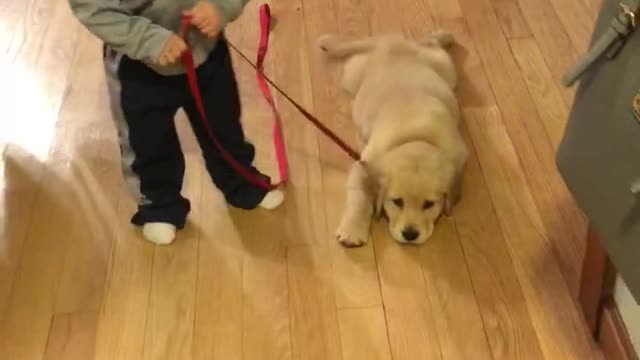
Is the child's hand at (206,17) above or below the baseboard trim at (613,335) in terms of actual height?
above

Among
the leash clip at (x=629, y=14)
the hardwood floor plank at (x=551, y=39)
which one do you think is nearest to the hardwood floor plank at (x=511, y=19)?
the hardwood floor plank at (x=551, y=39)

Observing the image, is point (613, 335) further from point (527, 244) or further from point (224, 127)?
point (224, 127)

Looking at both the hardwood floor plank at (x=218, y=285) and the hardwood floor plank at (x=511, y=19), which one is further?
the hardwood floor plank at (x=511, y=19)

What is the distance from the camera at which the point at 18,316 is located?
Answer: 148 centimetres

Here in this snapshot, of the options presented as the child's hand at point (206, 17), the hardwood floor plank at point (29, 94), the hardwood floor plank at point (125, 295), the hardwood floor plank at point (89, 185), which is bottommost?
the hardwood floor plank at point (29, 94)

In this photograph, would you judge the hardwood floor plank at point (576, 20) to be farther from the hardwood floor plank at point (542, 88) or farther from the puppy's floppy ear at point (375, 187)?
the puppy's floppy ear at point (375, 187)

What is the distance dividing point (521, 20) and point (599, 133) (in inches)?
41.4

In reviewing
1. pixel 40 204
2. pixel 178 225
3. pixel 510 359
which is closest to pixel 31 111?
pixel 40 204

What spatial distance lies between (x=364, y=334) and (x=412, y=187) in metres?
0.28

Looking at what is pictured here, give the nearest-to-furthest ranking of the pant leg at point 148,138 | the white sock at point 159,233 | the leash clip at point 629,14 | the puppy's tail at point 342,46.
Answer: the leash clip at point 629,14, the pant leg at point 148,138, the white sock at point 159,233, the puppy's tail at point 342,46

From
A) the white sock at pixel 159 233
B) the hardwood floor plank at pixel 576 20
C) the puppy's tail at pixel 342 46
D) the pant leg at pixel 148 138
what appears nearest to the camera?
the pant leg at pixel 148 138

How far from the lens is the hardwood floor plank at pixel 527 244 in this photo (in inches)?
55.3

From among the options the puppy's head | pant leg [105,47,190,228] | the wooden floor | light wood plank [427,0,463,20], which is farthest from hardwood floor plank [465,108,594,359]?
pant leg [105,47,190,228]

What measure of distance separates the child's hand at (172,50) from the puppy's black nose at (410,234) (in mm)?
528
